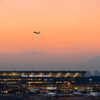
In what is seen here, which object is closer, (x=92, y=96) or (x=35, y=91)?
(x=92, y=96)

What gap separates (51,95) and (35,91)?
155 feet

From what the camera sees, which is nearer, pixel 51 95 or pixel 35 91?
pixel 51 95

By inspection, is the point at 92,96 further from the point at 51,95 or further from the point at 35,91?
the point at 35,91

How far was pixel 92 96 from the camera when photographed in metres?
94.1

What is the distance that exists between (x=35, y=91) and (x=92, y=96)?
5541cm

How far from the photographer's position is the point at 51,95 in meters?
93.2

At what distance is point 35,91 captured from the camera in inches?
5453

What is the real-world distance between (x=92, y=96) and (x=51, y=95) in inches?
817

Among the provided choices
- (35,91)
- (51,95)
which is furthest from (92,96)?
(35,91)
